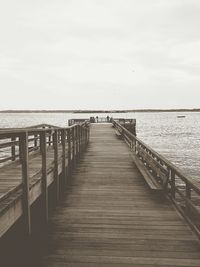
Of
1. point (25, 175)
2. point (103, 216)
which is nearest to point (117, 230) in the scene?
point (103, 216)

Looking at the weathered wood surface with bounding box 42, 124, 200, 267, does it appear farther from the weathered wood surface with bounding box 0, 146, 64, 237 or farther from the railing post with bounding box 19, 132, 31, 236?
the weathered wood surface with bounding box 0, 146, 64, 237

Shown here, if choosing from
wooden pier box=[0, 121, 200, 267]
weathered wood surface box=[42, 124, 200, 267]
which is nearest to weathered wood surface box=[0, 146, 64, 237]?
wooden pier box=[0, 121, 200, 267]

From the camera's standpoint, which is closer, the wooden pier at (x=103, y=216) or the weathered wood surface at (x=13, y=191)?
the weathered wood surface at (x=13, y=191)

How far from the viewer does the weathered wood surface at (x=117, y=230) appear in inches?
177

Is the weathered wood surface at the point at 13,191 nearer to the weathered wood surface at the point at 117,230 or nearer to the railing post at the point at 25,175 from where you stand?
the railing post at the point at 25,175

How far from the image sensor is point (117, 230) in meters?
5.52

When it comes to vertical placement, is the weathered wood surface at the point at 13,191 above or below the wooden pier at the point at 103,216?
above

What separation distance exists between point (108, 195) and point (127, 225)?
214 centimetres

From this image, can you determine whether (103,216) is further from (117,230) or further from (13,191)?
(13,191)

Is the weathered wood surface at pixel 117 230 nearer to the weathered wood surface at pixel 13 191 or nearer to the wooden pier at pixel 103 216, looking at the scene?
the wooden pier at pixel 103 216

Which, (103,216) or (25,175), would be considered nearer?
(25,175)

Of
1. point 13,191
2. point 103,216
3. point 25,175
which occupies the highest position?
point 25,175

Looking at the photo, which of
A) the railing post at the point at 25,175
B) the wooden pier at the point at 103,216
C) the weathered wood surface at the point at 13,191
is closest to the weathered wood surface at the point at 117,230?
the wooden pier at the point at 103,216
